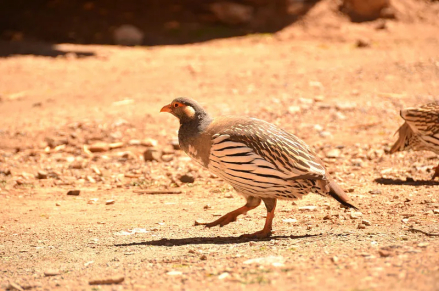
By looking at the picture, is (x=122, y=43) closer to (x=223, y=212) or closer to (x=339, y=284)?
(x=223, y=212)

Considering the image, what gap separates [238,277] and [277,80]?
1021 centimetres

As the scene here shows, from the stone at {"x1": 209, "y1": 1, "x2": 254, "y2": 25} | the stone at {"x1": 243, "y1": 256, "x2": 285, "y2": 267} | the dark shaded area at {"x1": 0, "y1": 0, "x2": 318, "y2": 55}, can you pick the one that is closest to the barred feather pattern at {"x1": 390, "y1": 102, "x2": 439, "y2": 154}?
the stone at {"x1": 243, "y1": 256, "x2": 285, "y2": 267}

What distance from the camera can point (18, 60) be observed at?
60.5ft

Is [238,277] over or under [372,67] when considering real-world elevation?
under

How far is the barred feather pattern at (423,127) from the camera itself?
8.09 meters

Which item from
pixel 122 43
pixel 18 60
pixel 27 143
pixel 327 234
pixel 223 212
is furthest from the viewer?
pixel 122 43

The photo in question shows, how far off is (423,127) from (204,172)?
3.05 metres

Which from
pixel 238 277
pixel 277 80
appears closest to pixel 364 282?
pixel 238 277

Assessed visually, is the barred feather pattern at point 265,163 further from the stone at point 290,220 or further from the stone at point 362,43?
the stone at point 362,43

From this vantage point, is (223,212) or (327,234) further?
(223,212)

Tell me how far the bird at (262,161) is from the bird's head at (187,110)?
192 mm

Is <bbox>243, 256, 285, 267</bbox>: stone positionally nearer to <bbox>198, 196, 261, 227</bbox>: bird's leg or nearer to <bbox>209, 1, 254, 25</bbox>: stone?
<bbox>198, 196, 261, 227</bbox>: bird's leg

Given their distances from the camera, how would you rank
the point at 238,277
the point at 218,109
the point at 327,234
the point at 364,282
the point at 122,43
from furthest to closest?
the point at 122,43 → the point at 218,109 → the point at 327,234 → the point at 238,277 → the point at 364,282

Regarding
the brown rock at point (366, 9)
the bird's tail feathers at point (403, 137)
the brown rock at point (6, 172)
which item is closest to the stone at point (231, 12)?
the brown rock at point (366, 9)
